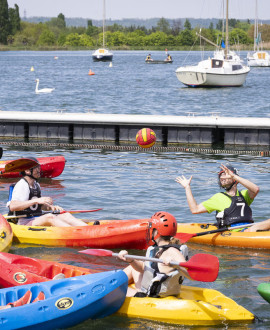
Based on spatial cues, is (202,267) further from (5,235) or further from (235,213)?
(5,235)

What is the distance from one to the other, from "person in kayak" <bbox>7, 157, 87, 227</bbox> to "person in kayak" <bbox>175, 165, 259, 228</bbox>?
207 cm

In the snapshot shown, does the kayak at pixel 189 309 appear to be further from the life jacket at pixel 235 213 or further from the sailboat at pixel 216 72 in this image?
the sailboat at pixel 216 72

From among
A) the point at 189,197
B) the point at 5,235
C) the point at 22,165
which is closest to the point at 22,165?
the point at 22,165

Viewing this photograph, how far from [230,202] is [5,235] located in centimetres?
341

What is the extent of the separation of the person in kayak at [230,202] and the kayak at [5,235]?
278cm

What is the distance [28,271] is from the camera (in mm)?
7914

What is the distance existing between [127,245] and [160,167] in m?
7.55

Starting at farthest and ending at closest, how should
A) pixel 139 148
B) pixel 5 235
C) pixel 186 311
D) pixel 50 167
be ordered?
pixel 139 148, pixel 50 167, pixel 5 235, pixel 186 311

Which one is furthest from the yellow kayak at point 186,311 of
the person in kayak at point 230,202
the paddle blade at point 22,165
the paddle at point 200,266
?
the paddle blade at point 22,165

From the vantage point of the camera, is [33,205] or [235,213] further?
[33,205]

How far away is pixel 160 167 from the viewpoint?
1738 cm

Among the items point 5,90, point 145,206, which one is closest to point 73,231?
point 145,206

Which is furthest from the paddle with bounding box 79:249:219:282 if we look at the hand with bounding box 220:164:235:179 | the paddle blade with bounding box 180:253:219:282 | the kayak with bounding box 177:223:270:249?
the kayak with bounding box 177:223:270:249

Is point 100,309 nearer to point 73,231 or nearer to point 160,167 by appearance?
point 73,231
